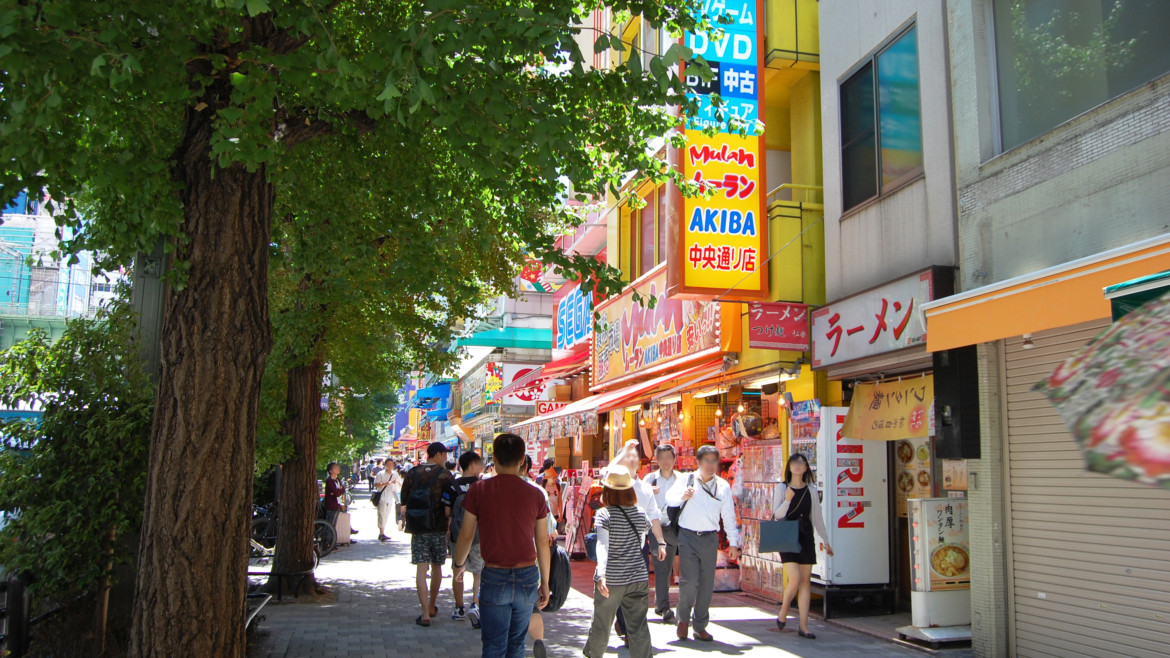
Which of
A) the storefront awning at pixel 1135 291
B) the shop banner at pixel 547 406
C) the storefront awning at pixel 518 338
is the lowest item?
the storefront awning at pixel 1135 291

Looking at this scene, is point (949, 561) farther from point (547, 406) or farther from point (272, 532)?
point (547, 406)

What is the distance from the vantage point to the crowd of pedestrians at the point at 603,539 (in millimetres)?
6016

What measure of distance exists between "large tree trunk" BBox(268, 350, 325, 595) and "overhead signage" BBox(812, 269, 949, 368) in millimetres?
6794

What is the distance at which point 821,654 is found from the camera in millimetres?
8297

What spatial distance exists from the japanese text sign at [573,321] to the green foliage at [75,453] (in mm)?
14594

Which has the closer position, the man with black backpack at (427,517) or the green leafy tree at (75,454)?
the green leafy tree at (75,454)

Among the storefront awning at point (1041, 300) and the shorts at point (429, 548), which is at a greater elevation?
the storefront awning at point (1041, 300)

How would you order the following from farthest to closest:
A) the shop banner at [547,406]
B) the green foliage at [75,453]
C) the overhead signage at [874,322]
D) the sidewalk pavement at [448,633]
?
the shop banner at [547,406], the overhead signage at [874,322], the sidewalk pavement at [448,633], the green foliage at [75,453]

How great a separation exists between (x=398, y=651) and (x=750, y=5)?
9057 mm

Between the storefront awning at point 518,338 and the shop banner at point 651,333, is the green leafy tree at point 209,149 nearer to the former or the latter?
the shop banner at point 651,333

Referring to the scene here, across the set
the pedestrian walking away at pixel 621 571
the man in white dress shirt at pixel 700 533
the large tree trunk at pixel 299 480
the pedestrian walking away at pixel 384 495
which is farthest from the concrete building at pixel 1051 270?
the pedestrian walking away at pixel 384 495

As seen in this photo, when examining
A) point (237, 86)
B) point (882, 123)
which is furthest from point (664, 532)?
point (237, 86)

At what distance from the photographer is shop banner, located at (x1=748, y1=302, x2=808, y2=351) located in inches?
440

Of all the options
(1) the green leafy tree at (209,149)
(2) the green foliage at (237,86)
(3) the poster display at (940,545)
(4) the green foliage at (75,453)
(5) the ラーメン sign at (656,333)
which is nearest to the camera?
(2) the green foliage at (237,86)
